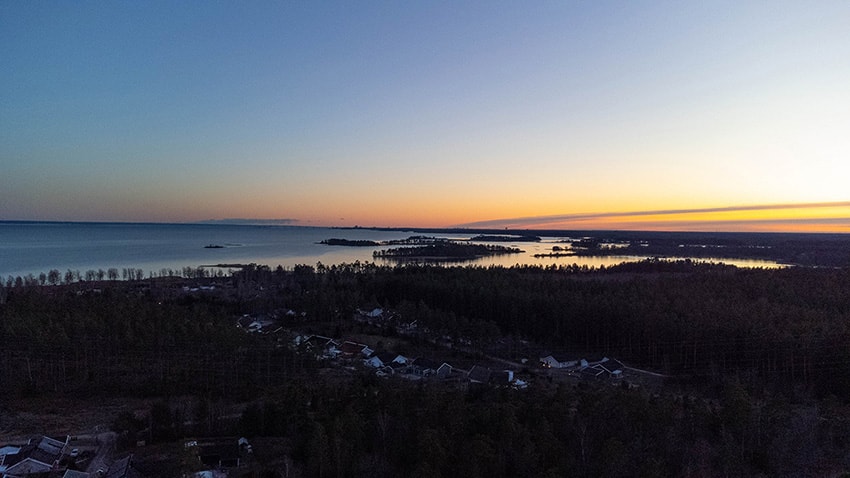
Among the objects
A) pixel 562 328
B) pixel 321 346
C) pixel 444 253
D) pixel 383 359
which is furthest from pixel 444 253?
pixel 383 359

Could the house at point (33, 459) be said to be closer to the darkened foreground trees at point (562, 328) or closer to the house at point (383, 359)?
the darkened foreground trees at point (562, 328)

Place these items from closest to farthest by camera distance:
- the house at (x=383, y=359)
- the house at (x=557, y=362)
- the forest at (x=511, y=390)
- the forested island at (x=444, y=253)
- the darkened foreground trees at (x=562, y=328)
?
the forest at (x=511, y=390)
the darkened foreground trees at (x=562, y=328)
the house at (x=383, y=359)
the house at (x=557, y=362)
the forested island at (x=444, y=253)

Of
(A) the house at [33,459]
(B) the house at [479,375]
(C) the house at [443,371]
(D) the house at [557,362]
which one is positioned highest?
(A) the house at [33,459]

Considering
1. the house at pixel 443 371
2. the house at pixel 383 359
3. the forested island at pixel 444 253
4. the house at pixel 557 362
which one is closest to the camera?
the house at pixel 443 371

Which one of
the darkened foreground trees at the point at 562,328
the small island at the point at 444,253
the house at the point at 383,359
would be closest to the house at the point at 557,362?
the darkened foreground trees at the point at 562,328

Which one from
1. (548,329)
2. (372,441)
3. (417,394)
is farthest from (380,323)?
(372,441)

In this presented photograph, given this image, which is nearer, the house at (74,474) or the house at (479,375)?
the house at (74,474)

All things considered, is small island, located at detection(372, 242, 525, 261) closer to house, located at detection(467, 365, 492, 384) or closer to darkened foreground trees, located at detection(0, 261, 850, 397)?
darkened foreground trees, located at detection(0, 261, 850, 397)

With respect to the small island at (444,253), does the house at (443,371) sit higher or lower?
lower
